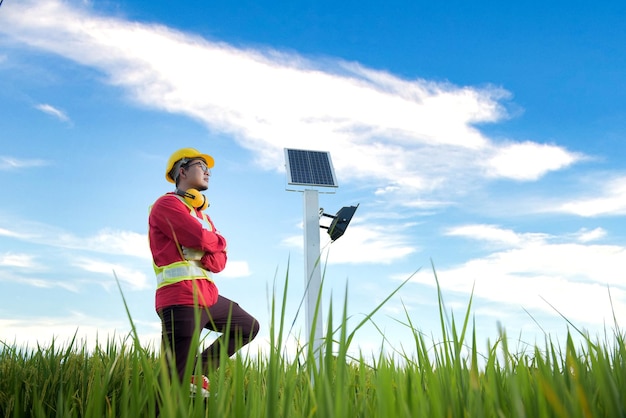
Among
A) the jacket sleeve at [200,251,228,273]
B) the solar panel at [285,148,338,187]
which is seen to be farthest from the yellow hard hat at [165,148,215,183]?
the solar panel at [285,148,338,187]

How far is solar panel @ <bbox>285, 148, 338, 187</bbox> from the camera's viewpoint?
5.93m

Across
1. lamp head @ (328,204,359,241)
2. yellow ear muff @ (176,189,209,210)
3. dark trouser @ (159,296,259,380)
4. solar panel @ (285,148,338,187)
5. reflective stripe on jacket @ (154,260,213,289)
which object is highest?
solar panel @ (285,148,338,187)

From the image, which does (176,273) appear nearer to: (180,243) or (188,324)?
(180,243)

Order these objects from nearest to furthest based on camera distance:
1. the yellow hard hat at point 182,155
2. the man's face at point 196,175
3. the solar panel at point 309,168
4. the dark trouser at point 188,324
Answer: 1. the dark trouser at point 188,324
2. the man's face at point 196,175
3. the yellow hard hat at point 182,155
4. the solar panel at point 309,168

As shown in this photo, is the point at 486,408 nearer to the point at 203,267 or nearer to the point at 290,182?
the point at 203,267

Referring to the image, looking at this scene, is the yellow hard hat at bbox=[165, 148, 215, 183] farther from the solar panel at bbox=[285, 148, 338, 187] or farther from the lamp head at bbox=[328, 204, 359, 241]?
the lamp head at bbox=[328, 204, 359, 241]

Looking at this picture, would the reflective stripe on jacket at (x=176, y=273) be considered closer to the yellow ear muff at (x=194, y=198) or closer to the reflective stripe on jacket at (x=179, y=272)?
the reflective stripe on jacket at (x=179, y=272)

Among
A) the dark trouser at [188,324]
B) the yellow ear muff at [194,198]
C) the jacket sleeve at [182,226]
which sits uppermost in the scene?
the yellow ear muff at [194,198]

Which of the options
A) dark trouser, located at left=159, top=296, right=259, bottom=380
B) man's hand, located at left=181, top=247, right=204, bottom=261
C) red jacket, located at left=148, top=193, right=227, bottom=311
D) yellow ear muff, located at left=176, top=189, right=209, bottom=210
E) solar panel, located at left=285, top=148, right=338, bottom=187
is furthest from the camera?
solar panel, located at left=285, top=148, right=338, bottom=187

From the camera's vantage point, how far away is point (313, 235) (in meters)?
5.75

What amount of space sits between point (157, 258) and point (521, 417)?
3.24 metres

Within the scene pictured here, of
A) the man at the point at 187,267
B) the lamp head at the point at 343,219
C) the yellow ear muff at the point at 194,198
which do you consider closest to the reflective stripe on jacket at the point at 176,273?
the man at the point at 187,267

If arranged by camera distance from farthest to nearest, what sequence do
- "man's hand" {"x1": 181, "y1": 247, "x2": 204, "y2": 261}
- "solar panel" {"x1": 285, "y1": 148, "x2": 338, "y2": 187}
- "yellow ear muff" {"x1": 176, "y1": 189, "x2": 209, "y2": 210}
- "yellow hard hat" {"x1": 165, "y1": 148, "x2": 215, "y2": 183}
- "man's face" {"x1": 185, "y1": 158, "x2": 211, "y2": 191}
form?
"solar panel" {"x1": 285, "y1": 148, "x2": 338, "y2": 187} → "yellow hard hat" {"x1": 165, "y1": 148, "x2": 215, "y2": 183} → "man's face" {"x1": 185, "y1": 158, "x2": 211, "y2": 191} → "yellow ear muff" {"x1": 176, "y1": 189, "x2": 209, "y2": 210} → "man's hand" {"x1": 181, "y1": 247, "x2": 204, "y2": 261}

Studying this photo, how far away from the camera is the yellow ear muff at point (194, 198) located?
410cm
